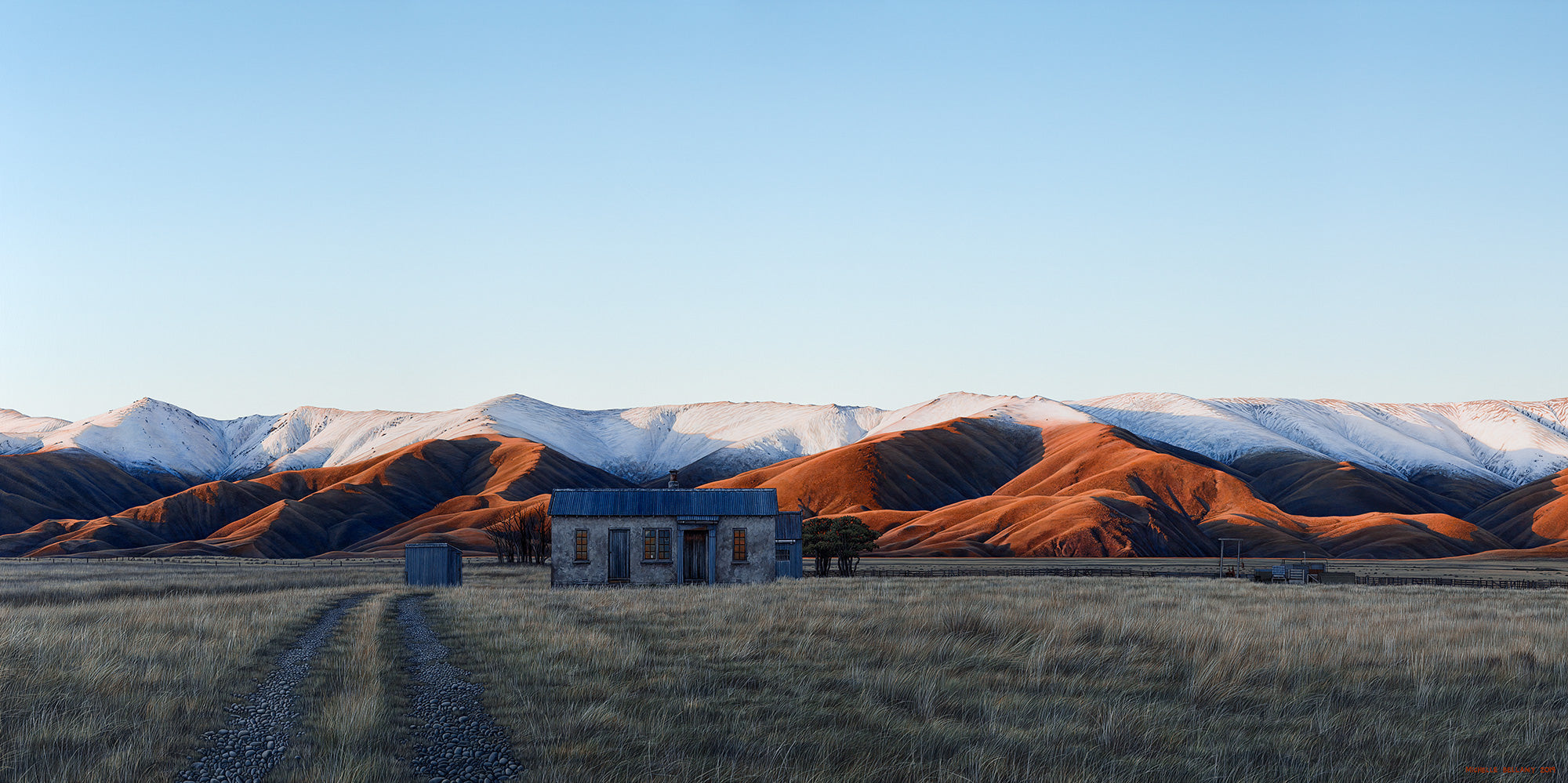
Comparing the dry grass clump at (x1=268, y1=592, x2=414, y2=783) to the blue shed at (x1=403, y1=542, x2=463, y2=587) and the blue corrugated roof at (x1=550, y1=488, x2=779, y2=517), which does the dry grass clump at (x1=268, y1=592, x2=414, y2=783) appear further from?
the blue shed at (x1=403, y1=542, x2=463, y2=587)

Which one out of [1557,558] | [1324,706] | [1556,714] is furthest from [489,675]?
[1557,558]

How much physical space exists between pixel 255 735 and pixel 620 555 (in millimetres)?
30470

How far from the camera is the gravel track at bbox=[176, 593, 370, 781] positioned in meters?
8.99

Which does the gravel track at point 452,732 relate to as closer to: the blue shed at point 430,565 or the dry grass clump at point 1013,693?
the dry grass clump at point 1013,693

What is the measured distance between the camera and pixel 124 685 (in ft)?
41.7

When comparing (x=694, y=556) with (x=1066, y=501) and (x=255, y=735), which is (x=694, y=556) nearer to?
(x=255, y=735)

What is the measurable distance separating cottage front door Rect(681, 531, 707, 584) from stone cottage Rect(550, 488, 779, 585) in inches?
1.1

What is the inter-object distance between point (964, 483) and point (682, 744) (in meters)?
167

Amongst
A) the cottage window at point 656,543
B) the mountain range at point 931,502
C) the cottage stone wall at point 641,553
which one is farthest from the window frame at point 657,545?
the mountain range at point 931,502

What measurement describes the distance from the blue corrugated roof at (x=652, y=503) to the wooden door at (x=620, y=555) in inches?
27.4

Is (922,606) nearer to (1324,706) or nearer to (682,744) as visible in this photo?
(1324,706)

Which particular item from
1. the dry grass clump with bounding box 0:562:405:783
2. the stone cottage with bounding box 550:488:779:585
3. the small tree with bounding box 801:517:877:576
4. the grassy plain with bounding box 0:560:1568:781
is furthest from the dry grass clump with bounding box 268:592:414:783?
the small tree with bounding box 801:517:877:576

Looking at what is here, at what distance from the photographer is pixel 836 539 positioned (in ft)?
205

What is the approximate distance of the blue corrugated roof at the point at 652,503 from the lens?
40812mm
